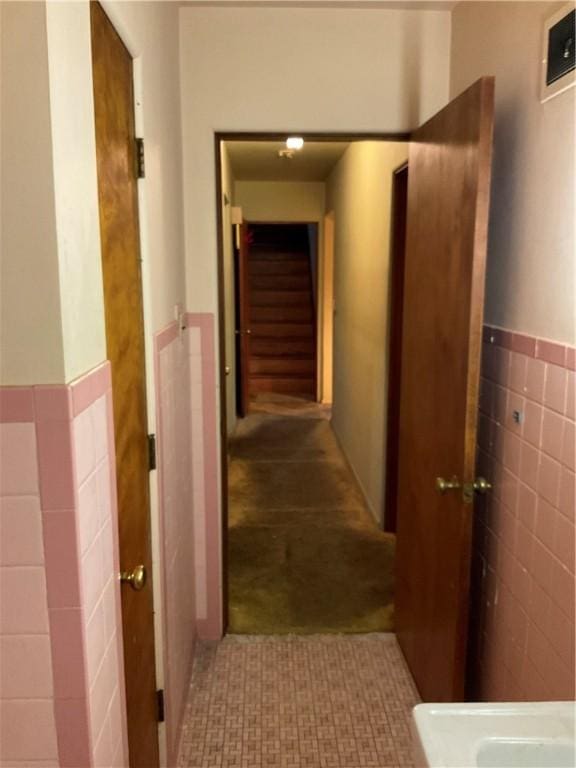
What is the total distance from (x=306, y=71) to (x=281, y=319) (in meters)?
5.95

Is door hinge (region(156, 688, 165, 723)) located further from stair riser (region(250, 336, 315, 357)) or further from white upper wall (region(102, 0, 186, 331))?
stair riser (region(250, 336, 315, 357))

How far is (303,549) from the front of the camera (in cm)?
325

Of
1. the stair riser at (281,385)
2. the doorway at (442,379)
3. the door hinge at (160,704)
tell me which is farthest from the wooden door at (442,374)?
the stair riser at (281,385)

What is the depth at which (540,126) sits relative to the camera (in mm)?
1479

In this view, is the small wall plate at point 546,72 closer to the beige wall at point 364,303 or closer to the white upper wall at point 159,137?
the white upper wall at point 159,137

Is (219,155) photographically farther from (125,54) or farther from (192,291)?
(125,54)

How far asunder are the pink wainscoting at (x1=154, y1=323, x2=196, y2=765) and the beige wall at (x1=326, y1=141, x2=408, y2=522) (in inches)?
59.5

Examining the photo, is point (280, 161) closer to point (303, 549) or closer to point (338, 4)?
point (338, 4)

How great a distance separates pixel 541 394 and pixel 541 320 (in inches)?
7.3

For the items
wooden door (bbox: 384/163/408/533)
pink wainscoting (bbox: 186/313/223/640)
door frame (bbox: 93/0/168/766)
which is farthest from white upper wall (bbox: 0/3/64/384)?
wooden door (bbox: 384/163/408/533)

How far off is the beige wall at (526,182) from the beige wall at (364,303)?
1.20m

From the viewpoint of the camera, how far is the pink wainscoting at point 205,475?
7.59ft

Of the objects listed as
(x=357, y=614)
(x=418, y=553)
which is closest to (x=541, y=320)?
(x=418, y=553)

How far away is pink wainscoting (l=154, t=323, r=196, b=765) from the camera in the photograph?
5.64 ft
